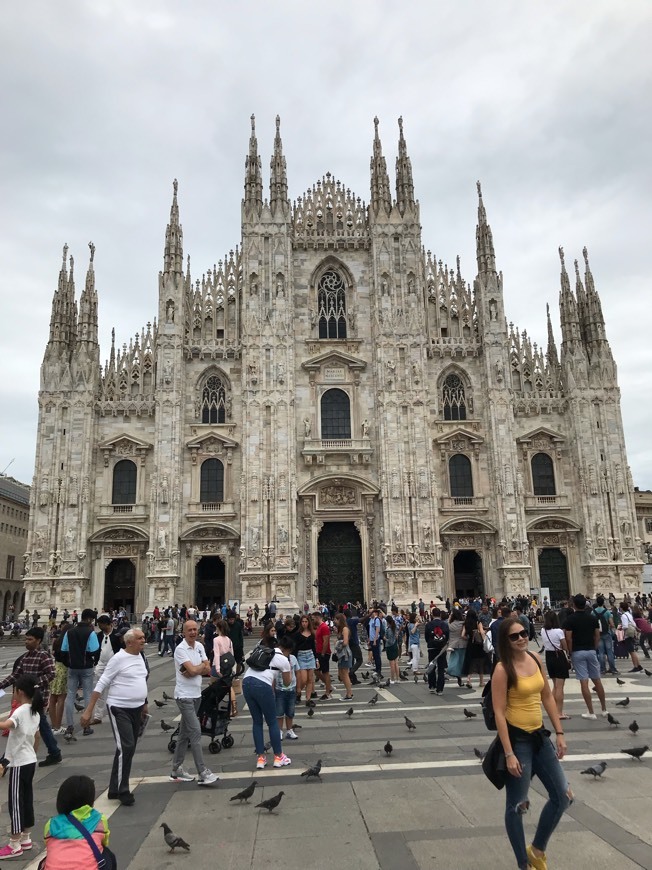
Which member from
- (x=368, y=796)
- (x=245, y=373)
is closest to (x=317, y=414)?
(x=245, y=373)

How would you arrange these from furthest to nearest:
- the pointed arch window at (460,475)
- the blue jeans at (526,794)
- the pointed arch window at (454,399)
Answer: the pointed arch window at (454,399) → the pointed arch window at (460,475) → the blue jeans at (526,794)

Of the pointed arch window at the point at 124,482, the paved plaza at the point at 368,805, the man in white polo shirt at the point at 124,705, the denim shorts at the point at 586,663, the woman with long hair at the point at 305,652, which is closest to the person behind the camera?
the paved plaza at the point at 368,805

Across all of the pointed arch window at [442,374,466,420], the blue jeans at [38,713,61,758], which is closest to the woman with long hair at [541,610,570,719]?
the blue jeans at [38,713,61,758]

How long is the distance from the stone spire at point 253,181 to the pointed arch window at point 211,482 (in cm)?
1372

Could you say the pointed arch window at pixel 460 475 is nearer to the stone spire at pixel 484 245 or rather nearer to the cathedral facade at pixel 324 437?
the cathedral facade at pixel 324 437

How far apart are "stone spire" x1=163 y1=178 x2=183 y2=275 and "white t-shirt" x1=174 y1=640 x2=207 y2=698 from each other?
31063 mm

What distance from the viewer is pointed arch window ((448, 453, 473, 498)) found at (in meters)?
36.2

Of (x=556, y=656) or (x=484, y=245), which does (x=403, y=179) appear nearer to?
(x=484, y=245)

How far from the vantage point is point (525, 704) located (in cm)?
498

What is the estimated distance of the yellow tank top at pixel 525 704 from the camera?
16.2 feet

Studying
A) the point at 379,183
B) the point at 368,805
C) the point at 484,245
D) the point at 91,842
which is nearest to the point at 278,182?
the point at 379,183

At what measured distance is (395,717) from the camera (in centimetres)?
1141

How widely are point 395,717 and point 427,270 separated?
3075cm

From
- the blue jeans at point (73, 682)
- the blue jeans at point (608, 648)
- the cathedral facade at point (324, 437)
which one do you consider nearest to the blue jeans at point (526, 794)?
the blue jeans at point (73, 682)
